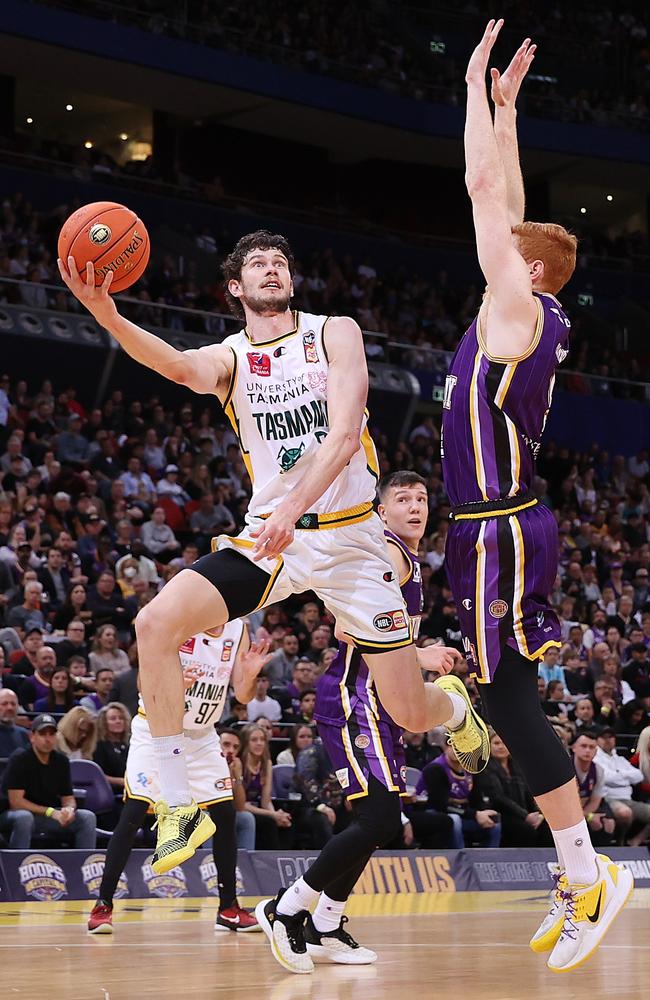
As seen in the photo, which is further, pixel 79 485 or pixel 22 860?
pixel 79 485

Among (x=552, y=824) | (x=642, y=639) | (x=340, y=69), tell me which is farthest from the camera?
(x=340, y=69)

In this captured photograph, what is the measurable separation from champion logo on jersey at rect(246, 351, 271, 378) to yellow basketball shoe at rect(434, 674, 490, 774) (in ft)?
6.32

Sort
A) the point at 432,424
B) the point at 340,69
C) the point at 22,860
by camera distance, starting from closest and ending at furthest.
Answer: the point at 22,860, the point at 432,424, the point at 340,69

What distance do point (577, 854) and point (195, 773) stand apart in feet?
14.0

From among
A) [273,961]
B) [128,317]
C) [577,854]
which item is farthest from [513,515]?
[128,317]

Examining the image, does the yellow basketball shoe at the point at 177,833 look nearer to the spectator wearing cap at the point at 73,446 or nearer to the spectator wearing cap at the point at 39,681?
the spectator wearing cap at the point at 39,681

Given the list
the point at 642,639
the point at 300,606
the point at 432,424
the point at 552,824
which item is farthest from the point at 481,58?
the point at 432,424

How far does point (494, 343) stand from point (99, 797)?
7875 millimetres

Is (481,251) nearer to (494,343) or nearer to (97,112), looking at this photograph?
(494,343)

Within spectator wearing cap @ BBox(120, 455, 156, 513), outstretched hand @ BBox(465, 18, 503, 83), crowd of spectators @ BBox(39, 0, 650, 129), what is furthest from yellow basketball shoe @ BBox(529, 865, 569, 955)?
crowd of spectators @ BBox(39, 0, 650, 129)

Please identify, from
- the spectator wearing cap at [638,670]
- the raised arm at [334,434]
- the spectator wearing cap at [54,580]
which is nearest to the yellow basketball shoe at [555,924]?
the raised arm at [334,434]

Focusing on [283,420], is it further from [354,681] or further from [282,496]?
[354,681]

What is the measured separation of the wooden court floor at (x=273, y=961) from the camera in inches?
222

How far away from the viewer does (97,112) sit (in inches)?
1231
